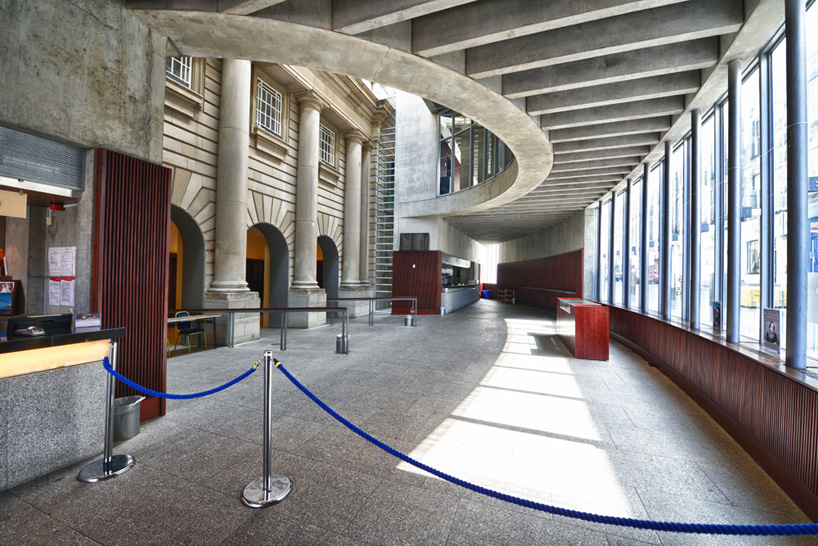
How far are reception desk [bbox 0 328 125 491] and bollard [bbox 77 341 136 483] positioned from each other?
29cm

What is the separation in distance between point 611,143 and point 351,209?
1003 centimetres

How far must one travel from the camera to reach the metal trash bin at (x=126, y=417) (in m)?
3.66

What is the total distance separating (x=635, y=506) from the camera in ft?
8.84

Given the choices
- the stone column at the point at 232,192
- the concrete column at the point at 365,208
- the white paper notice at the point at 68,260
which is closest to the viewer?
the white paper notice at the point at 68,260

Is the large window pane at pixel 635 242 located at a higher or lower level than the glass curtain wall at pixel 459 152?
lower

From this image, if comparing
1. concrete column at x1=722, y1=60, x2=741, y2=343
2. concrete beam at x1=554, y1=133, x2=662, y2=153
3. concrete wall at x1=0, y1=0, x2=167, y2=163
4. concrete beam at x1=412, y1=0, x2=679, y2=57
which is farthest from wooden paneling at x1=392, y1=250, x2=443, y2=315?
concrete wall at x1=0, y1=0, x2=167, y2=163

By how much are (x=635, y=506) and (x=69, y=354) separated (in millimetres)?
4816

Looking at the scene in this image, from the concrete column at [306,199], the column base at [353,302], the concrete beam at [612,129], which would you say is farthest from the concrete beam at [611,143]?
the column base at [353,302]

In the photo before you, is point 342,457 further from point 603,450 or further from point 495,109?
point 495,109

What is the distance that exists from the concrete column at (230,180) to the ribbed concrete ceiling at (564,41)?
5.31 meters

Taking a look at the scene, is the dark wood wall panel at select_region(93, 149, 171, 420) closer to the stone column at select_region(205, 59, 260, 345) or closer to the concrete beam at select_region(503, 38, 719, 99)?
the stone column at select_region(205, 59, 260, 345)

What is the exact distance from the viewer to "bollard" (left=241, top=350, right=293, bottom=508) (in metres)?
2.67

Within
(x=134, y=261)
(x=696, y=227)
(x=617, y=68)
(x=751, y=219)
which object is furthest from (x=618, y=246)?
(x=134, y=261)

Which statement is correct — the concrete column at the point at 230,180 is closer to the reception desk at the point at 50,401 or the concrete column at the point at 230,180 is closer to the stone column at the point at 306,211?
the stone column at the point at 306,211
